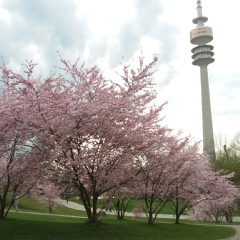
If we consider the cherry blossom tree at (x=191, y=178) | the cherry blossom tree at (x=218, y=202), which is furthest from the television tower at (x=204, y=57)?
the cherry blossom tree at (x=191, y=178)

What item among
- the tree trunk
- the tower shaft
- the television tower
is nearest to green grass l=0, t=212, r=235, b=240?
the tree trunk

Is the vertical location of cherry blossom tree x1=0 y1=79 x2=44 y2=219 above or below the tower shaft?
below

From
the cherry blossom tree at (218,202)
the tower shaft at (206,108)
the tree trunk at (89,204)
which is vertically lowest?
the tree trunk at (89,204)

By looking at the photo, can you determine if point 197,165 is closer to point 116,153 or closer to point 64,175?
point 116,153

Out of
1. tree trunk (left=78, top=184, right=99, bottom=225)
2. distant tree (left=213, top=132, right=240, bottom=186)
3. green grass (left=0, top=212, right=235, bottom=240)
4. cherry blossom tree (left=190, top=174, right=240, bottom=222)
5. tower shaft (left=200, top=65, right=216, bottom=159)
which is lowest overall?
green grass (left=0, top=212, right=235, bottom=240)

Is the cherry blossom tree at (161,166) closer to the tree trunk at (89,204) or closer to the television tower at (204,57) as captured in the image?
the tree trunk at (89,204)

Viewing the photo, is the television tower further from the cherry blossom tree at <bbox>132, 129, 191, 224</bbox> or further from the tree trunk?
the tree trunk

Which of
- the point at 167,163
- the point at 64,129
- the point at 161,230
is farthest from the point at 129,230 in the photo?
the point at 64,129

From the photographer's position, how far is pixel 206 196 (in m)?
21.5

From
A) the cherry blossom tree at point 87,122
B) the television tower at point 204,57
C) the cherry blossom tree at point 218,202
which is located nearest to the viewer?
the cherry blossom tree at point 87,122

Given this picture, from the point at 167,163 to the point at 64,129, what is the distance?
6.77m

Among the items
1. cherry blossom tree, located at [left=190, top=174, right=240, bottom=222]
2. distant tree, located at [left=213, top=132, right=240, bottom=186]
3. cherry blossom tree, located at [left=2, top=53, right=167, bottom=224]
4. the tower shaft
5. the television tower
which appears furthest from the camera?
the television tower

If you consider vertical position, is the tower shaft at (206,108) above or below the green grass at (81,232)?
above

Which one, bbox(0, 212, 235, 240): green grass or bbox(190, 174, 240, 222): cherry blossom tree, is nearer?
bbox(0, 212, 235, 240): green grass
